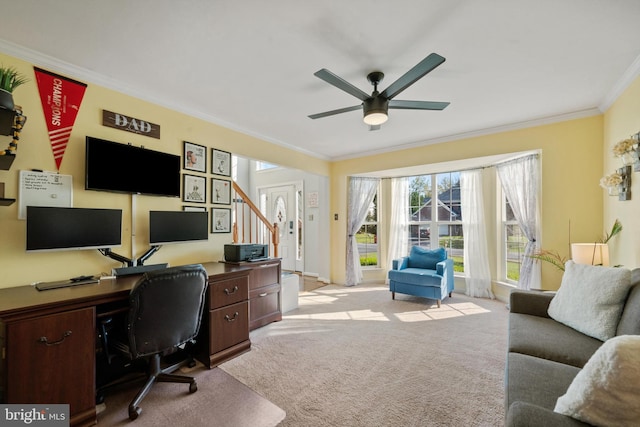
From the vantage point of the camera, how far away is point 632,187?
8.17ft

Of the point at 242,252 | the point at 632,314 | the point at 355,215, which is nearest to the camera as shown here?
the point at 632,314

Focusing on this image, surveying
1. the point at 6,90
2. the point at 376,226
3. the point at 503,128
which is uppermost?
the point at 503,128

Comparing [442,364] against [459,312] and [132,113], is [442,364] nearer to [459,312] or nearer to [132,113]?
[459,312]

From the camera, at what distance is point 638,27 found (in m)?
1.86

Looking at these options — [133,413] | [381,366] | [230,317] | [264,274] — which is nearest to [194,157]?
[264,274]

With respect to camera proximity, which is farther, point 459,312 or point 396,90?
point 459,312

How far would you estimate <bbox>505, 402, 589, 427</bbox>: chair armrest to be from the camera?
91cm

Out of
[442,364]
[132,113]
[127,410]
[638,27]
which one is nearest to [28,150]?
[132,113]

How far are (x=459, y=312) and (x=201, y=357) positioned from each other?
3.28 meters

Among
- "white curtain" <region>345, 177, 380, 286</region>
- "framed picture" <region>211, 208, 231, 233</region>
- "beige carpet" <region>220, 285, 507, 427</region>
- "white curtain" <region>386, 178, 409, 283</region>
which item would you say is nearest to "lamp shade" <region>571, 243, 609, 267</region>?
"beige carpet" <region>220, 285, 507, 427</region>

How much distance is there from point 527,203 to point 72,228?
16.9ft

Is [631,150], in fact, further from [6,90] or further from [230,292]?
[6,90]

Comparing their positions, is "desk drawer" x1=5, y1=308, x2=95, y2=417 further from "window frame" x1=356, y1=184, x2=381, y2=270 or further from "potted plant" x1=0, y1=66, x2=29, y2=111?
"window frame" x1=356, y1=184, x2=381, y2=270

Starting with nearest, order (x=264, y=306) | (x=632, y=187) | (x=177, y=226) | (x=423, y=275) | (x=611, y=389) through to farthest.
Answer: (x=611, y=389) → (x=632, y=187) → (x=177, y=226) → (x=264, y=306) → (x=423, y=275)
